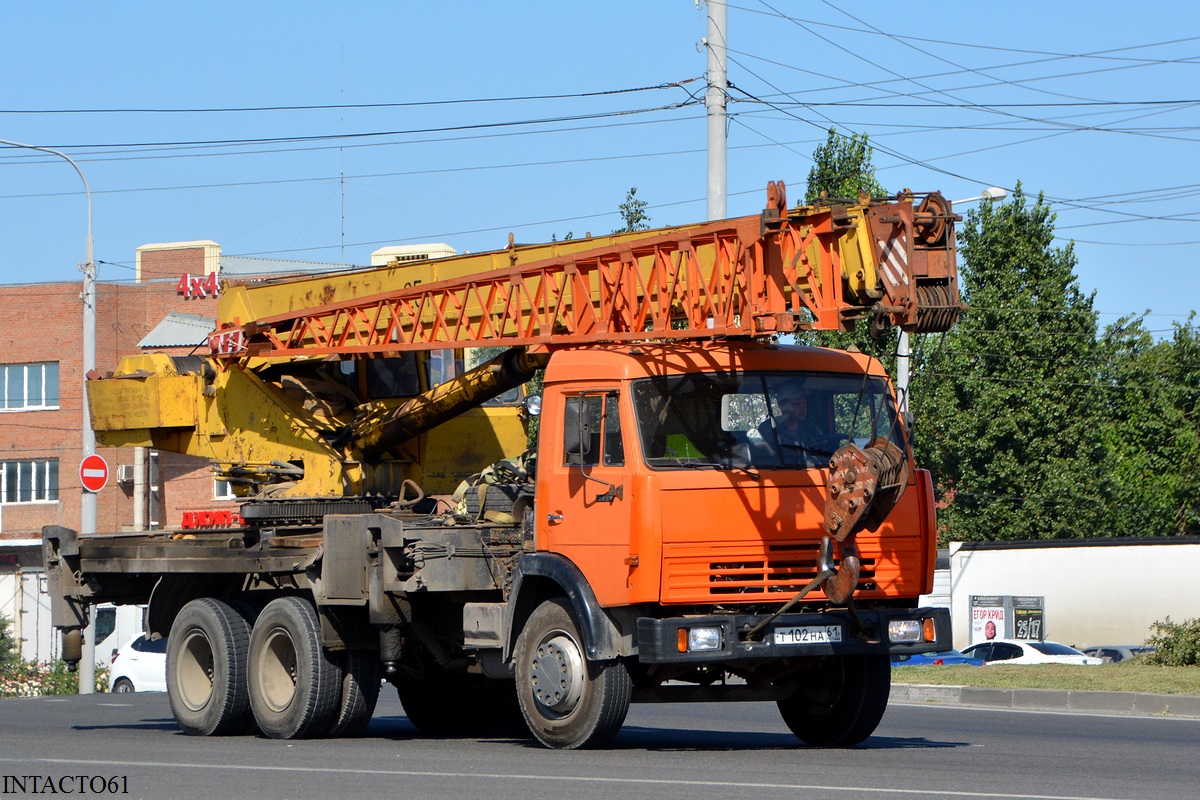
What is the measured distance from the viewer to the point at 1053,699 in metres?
18.8

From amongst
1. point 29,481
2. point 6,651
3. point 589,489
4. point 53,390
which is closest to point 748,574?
point 589,489

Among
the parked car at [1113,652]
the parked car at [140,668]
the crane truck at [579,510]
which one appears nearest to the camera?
the crane truck at [579,510]

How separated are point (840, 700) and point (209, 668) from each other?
5929 mm

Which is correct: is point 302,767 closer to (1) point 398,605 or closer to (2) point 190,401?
(1) point 398,605

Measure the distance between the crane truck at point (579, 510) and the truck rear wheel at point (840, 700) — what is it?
→ 0.08ft

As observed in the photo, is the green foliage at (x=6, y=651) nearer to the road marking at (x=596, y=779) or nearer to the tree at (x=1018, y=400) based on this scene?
the tree at (x=1018, y=400)

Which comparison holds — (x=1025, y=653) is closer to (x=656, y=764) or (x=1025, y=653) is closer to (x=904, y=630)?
(x=904, y=630)

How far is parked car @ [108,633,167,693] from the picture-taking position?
28.7 meters

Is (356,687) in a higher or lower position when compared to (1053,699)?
higher

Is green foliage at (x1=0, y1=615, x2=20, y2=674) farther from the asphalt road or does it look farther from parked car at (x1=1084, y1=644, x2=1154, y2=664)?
the asphalt road

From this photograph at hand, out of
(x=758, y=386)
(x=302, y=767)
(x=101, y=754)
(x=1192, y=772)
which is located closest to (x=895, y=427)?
(x=758, y=386)

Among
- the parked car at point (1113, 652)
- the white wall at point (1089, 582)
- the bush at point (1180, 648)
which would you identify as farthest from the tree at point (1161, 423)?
the bush at point (1180, 648)

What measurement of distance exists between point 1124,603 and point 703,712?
2301 cm

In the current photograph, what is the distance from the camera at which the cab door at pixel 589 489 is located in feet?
36.8
